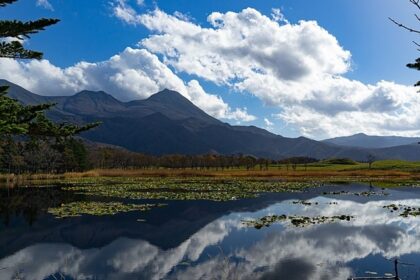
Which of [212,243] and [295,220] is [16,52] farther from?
[295,220]

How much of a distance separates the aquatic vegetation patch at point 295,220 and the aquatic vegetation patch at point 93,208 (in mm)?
14513

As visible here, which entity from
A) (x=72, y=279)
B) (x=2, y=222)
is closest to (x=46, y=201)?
(x=2, y=222)

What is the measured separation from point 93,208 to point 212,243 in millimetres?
21123

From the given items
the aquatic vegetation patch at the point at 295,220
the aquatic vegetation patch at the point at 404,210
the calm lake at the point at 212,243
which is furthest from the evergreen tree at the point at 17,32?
the aquatic vegetation patch at the point at 404,210

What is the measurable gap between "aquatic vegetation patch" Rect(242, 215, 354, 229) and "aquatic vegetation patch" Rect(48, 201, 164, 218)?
1451cm

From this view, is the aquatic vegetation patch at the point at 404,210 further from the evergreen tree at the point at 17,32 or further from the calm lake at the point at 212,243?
the evergreen tree at the point at 17,32

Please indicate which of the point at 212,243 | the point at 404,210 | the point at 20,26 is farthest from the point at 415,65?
the point at 404,210

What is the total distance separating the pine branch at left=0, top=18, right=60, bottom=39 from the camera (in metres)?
11.8

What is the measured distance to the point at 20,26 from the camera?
12008mm

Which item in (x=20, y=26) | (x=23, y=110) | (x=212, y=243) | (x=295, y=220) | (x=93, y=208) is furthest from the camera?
(x=93, y=208)

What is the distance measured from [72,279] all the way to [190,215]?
23.1 metres

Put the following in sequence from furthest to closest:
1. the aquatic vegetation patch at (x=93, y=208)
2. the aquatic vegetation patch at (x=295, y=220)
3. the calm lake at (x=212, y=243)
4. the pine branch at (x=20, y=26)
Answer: the aquatic vegetation patch at (x=93, y=208), the aquatic vegetation patch at (x=295, y=220), the calm lake at (x=212, y=243), the pine branch at (x=20, y=26)

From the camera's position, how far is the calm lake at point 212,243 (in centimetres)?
2291

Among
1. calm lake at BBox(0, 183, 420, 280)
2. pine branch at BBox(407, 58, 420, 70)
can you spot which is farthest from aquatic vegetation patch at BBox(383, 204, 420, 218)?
pine branch at BBox(407, 58, 420, 70)
